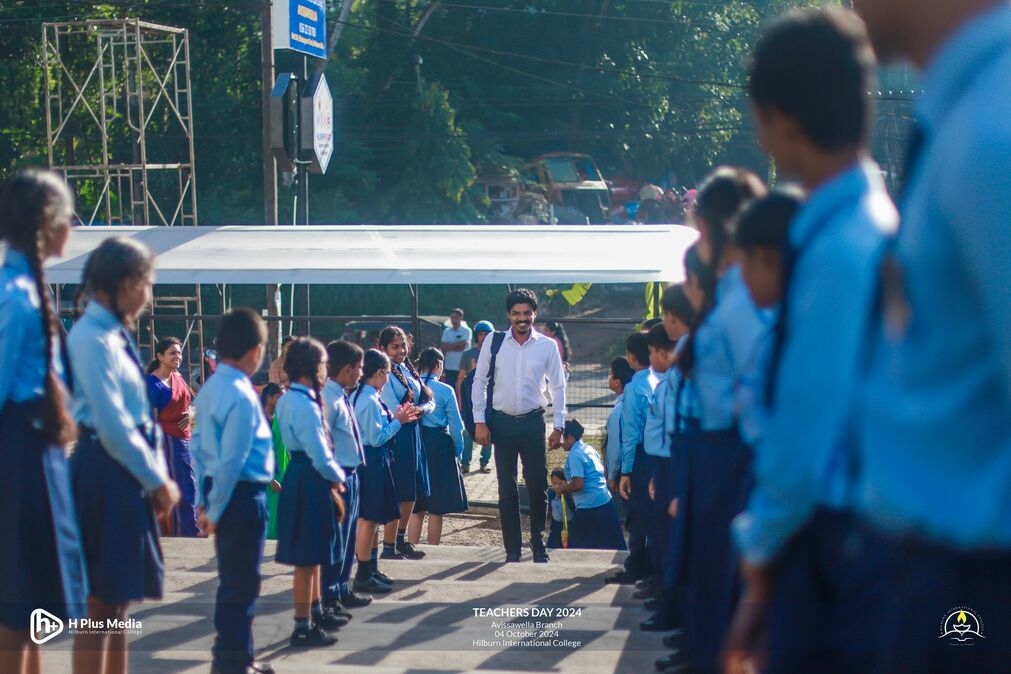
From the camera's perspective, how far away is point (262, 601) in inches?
262

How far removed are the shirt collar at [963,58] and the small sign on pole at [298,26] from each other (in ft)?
47.4

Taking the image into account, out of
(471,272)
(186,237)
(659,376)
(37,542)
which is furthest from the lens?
(186,237)

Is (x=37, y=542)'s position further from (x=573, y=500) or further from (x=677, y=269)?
(x=677, y=269)

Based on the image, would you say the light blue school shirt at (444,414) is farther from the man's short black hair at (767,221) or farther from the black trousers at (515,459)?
the man's short black hair at (767,221)

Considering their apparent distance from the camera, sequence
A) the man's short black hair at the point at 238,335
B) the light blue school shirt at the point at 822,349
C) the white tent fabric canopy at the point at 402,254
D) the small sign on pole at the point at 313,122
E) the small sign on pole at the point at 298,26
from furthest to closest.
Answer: the small sign on pole at the point at 313,122 → the small sign on pole at the point at 298,26 → the white tent fabric canopy at the point at 402,254 → the man's short black hair at the point at 238,335 → the light blue school shirt at the point at 822,349

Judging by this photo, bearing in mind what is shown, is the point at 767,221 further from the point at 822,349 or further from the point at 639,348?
the point at 639,348

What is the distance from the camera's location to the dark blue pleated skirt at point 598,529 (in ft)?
30.2

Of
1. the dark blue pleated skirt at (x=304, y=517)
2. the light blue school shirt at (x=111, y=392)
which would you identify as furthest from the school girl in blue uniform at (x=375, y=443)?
the light blue school shirt at (x=111, y=392)

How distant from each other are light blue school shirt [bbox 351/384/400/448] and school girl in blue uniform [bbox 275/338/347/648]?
6.08 feet

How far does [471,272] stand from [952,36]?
9.16 metres

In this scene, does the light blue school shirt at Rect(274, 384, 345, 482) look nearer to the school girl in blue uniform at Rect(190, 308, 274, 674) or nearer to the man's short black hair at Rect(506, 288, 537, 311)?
the school girl in blue uniform at Rect(190, 308, 274, 674)

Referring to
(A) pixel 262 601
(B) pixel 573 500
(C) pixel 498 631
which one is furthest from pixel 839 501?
(B) pixel 573 500

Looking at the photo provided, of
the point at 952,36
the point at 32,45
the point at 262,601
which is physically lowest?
Answer: the point at 262,601

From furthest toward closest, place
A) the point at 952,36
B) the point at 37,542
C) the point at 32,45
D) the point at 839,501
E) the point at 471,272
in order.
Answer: the point at 32,45, the point at 471,272, the point at 37,542, the point at 839,501, the point at 952,36
